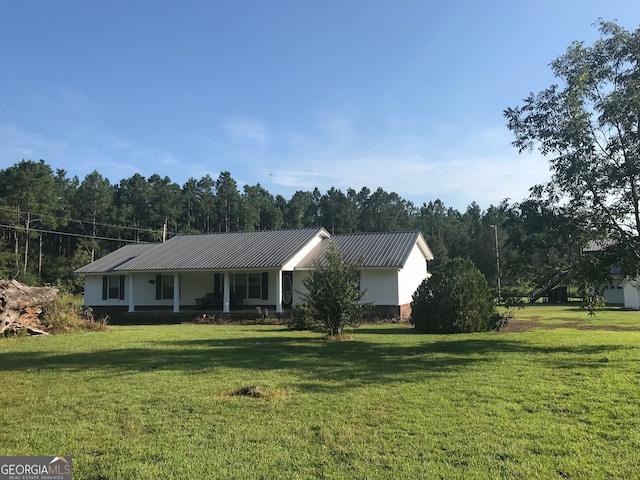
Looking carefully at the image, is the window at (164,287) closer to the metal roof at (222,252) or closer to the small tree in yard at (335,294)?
the metal roof at (222,252)

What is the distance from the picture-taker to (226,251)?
28312 millimetres

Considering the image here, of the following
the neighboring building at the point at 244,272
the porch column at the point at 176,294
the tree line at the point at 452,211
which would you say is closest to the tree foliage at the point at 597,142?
the tree line at the point at 452,211

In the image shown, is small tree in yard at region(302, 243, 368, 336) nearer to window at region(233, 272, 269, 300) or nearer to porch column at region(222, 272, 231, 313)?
porch column at region(222, 272, 231, 313)

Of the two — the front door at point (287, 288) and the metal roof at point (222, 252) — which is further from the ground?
the metal roof at point (222, 252)

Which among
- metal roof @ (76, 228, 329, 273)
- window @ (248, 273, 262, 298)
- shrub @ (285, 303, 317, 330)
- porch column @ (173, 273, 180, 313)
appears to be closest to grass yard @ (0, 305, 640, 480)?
shrub @ (285, 303, 317, 330)

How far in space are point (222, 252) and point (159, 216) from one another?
140 ft

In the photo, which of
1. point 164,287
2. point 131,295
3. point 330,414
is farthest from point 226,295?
point 330,414

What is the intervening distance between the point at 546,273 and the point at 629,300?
22.8m

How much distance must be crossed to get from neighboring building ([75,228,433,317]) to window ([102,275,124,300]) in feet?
0.04

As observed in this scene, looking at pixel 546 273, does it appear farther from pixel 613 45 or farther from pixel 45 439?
pixel 45 439

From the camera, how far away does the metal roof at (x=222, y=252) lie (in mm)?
25453

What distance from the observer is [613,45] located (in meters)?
12.3

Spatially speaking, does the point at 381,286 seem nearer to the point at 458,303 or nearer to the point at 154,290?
the point at 458,303

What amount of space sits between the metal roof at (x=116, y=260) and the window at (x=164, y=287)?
2.83m
